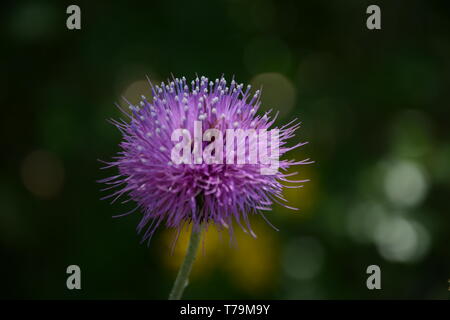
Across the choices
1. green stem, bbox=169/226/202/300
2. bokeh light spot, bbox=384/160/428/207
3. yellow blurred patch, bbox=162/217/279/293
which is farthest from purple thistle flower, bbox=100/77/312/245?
bokeh light spot, bbox=384/160/428/207

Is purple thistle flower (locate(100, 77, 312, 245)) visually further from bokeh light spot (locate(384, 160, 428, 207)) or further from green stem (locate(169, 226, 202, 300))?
bokeh light spot (locate(384, 160, 428, 207))

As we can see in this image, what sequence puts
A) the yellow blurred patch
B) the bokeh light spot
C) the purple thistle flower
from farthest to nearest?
the yellow blurred patch → the bokeh light spot → the purple thistle flower

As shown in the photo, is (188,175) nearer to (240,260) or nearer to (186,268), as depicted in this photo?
(186,268)

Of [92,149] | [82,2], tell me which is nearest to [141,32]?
[82,2]

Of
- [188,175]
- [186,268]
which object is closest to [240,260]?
[186,268]

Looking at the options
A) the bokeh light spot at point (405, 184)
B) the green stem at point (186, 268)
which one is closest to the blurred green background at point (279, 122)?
the bokeh light spot at point (405, 184)

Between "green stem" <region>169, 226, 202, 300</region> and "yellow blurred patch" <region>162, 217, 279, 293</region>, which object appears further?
"yellow blurred patch" <region>162, 217, 279, 293</region>
